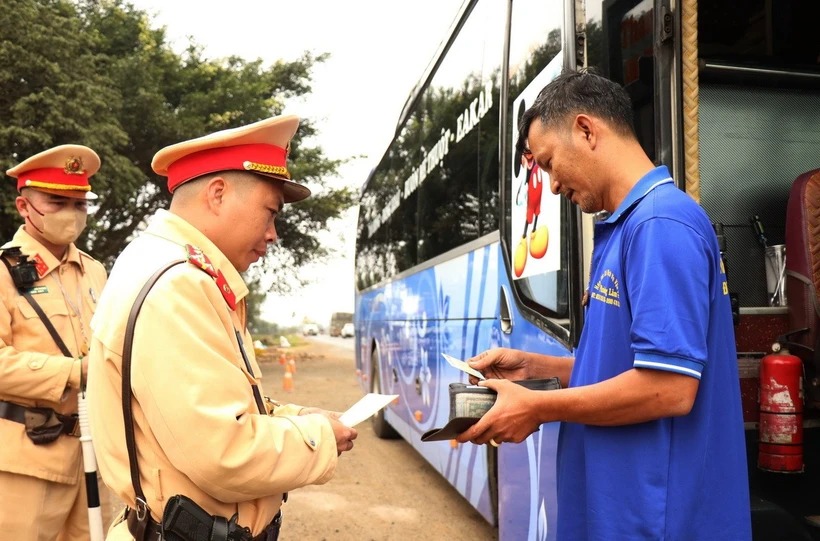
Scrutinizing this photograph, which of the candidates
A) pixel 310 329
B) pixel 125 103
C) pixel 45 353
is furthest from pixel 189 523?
pixel 310 329

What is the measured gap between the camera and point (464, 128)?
15.3 feet

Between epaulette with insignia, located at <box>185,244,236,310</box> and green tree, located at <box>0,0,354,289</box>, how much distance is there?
1069 centimetres

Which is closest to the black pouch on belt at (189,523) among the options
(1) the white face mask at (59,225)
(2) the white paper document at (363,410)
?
(2) the white paper document at (363,410)

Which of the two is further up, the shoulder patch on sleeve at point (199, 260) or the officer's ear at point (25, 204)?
the officer's ear at point (25, 204)

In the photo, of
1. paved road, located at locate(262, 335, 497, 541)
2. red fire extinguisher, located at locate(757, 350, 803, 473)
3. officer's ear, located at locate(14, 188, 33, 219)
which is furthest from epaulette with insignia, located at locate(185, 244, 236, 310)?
paved road, located at locate(262, 335, 497, 541)

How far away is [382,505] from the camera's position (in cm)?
589

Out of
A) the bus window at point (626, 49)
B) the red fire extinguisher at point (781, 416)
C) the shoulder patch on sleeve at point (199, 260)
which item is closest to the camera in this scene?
the shoulder patch on sleeve at point (199, 260)

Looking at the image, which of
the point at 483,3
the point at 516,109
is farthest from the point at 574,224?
the point at 483,3

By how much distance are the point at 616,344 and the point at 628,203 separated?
0.37 m

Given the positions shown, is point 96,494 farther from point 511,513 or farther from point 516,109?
point 516,109

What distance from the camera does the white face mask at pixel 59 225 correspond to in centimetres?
333

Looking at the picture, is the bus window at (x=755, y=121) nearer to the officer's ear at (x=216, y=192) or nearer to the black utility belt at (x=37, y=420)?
the officer's ear at (x=216, y=192)

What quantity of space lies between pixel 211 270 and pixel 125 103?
14709 mm

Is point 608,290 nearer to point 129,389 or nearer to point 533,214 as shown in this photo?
point 129,389
